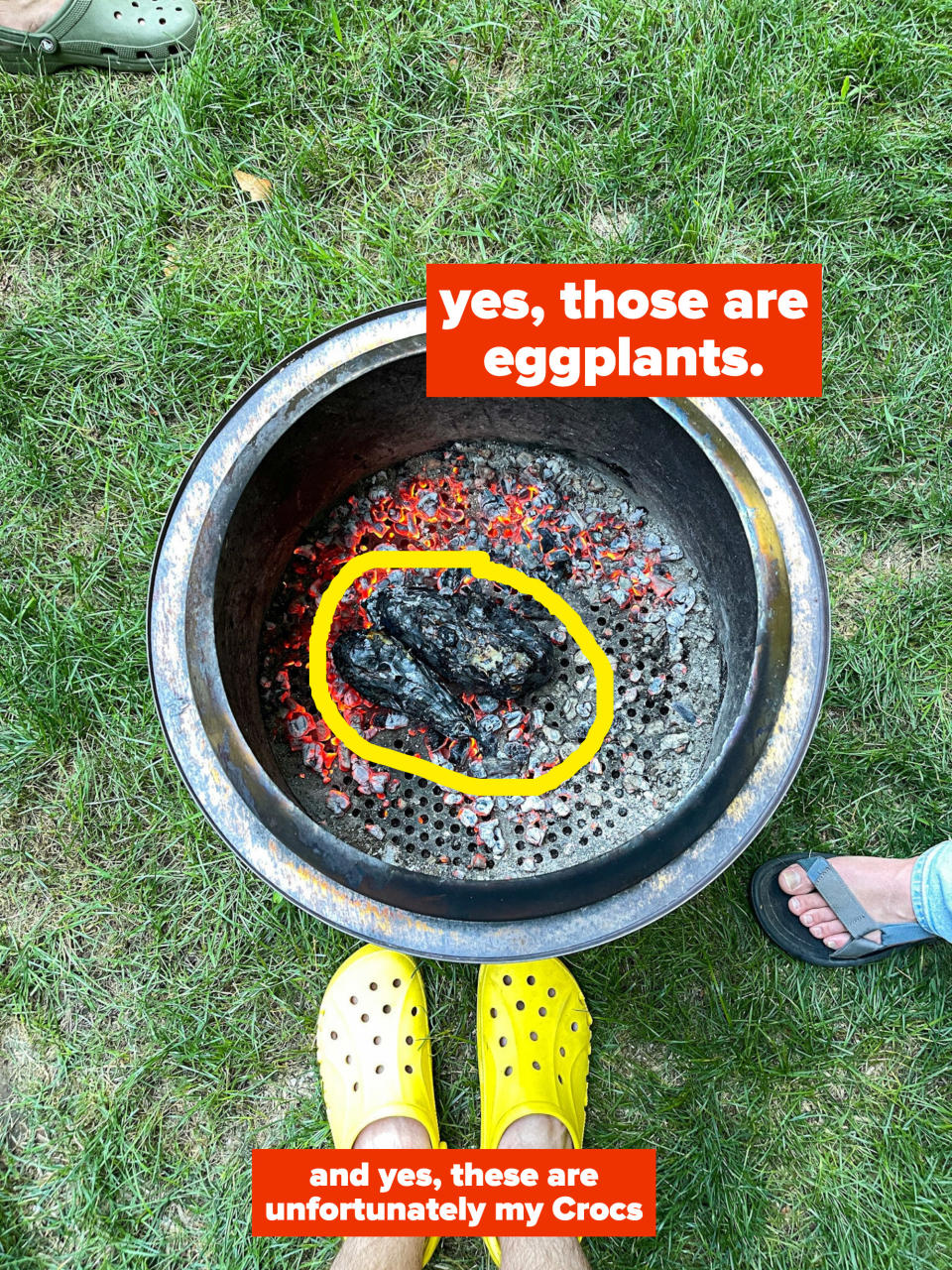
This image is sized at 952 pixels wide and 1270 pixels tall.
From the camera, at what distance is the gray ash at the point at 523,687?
1774 millimetres

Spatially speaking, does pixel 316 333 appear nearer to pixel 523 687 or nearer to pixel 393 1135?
pixel 523 687

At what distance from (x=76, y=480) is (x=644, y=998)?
1841 mm

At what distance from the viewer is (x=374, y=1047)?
185 centimetres

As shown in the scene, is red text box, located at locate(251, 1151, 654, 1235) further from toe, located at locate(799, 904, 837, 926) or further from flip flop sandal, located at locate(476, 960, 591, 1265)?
toe, located at locate(799, 904, 837, 926)

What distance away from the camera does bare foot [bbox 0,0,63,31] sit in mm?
2189

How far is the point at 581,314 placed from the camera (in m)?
1.91

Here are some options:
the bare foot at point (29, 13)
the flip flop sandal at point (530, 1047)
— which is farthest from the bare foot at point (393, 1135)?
the bare foot at point (29, 13)

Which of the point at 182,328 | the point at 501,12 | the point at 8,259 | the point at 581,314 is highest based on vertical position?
the point at 501,12

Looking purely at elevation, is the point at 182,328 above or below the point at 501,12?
below

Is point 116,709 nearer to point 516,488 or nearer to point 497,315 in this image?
point 516,488

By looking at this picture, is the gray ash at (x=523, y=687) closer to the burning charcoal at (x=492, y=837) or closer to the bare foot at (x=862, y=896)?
the burning charcoal at (x=492, y=837)

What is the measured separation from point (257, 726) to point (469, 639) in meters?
0.45

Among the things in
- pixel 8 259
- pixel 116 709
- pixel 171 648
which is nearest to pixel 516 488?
pixel 171 648

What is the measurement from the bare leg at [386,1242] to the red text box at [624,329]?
158 centimetres
